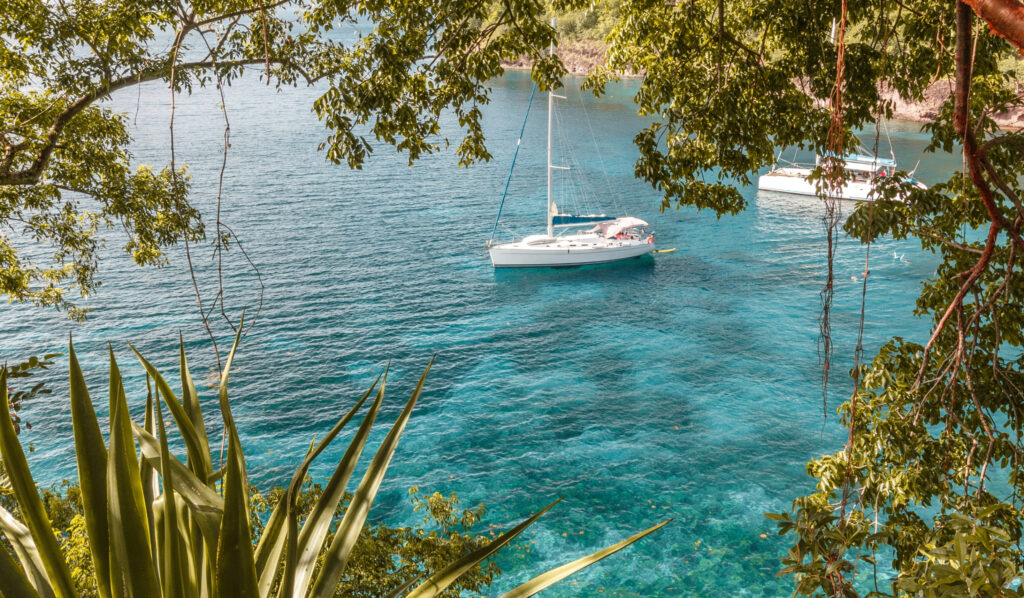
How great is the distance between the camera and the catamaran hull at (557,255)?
97.7 feet

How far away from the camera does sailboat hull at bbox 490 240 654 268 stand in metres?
29.8

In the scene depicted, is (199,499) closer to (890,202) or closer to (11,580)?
(11,580)

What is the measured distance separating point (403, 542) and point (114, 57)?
6.69 meters

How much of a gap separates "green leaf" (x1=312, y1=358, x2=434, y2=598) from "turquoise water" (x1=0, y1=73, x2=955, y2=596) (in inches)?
507

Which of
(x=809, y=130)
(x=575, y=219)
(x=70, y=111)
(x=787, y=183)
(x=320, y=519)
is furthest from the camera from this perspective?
(x=787, y=183)

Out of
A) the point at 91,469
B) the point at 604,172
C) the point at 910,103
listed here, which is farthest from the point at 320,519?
the point at 604,172

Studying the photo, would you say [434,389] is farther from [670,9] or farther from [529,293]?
[670,9]

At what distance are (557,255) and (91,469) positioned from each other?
28969mm

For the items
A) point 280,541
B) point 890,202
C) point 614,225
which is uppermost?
point 890,202

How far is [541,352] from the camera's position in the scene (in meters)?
23.6

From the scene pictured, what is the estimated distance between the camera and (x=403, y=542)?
26.6 feet

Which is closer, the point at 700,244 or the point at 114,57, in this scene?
the point at 114,57

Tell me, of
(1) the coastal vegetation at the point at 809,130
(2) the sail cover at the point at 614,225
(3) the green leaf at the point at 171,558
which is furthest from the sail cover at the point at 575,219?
(3) the green leaf at the point at 171,558

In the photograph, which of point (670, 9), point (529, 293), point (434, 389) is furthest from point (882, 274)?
point (670, 9)
